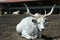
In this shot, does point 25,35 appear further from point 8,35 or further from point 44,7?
point 44,7

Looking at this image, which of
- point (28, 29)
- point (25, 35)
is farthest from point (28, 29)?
point (25, 35)

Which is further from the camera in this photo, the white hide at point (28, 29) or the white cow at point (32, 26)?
the white hide at point (28, 29)

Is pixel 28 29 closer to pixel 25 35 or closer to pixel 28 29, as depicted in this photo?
pixel 28 29

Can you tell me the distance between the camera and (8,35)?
10.3ft

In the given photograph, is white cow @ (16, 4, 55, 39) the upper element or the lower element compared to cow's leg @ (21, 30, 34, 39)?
upper

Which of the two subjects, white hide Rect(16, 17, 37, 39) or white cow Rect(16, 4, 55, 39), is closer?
white cow Rect(16, 4, 55, 39)

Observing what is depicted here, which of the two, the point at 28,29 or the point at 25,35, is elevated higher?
the point at 28,29

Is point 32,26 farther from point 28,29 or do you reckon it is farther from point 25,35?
point 25,35

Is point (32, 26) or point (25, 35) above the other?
point (32, 26)

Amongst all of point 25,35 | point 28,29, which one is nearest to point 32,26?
point 28,29

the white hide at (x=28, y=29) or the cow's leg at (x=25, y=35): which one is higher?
the white hide at (x=28, y=29)

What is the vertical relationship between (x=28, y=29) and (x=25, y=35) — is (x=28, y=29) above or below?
above

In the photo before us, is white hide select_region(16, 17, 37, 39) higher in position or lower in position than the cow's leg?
higher

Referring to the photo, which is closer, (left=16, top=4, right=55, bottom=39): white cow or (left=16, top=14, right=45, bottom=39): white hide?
(left=16, top=4, right=55, bottom=39): white cow
